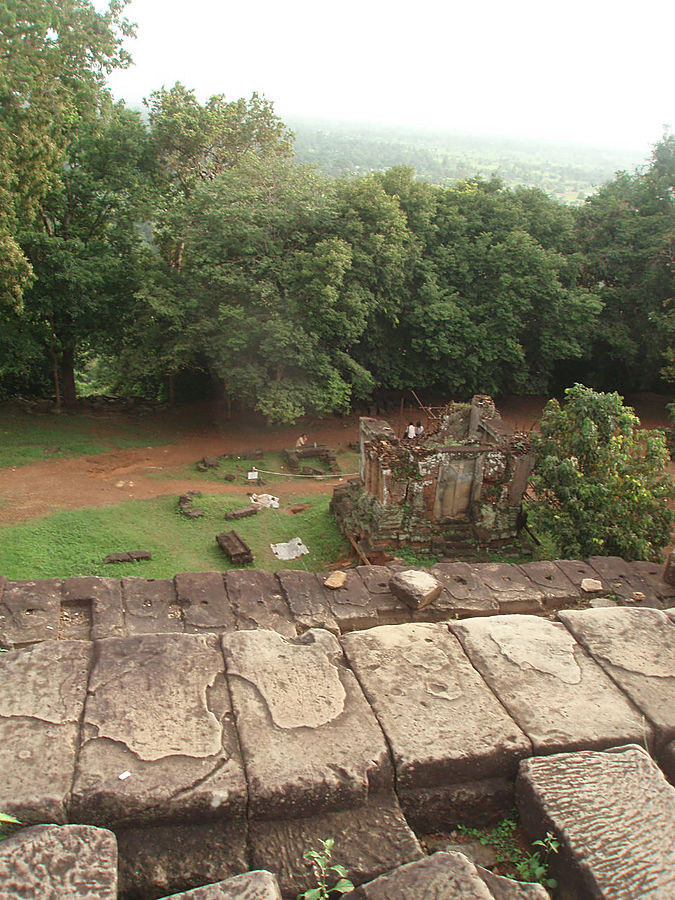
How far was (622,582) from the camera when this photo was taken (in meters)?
6.13

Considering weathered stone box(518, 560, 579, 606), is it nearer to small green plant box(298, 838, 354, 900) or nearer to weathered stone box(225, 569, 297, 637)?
weathered stone box(225, 569, 297, 637)

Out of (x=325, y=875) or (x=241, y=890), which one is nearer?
(x=241, y=890)

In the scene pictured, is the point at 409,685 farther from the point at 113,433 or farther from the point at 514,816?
the point at 113,433

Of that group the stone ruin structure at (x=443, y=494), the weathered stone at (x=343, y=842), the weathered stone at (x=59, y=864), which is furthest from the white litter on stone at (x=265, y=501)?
the weathered stone at (x=59, y=864)

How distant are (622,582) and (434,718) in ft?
13.7

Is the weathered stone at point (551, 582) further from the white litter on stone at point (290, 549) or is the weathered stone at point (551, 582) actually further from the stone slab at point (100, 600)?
the white litter on stone at point (290, 549)

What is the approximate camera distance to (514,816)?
96.3 inches

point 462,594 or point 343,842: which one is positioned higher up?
point 343,842

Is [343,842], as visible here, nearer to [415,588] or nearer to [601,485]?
[415,588]

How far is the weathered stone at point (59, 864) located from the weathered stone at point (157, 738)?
161 mm

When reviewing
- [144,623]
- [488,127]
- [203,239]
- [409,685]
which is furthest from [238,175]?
[488,127]

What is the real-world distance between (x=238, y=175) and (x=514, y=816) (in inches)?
600

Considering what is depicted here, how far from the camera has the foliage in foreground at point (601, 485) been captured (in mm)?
9156

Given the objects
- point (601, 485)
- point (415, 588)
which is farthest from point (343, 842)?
point (601, 485)
